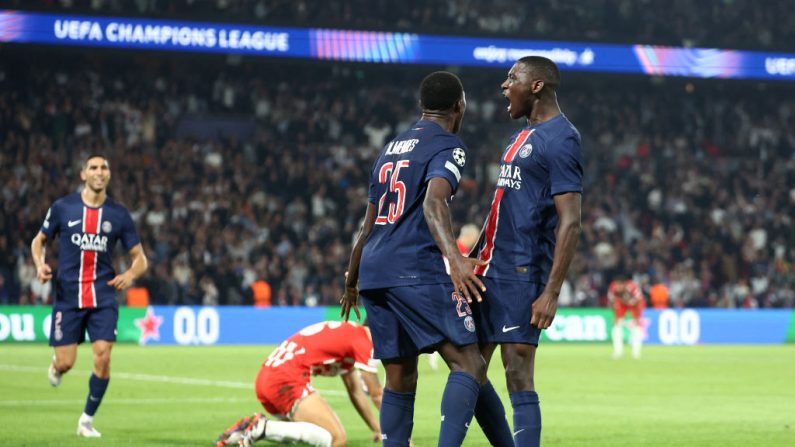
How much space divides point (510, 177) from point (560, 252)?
621 millimetres

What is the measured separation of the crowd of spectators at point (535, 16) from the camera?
32.2 m

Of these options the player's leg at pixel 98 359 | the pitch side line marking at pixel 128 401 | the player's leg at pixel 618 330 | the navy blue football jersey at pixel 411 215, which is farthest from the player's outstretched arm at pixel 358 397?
the player's leg at pixel 618 330

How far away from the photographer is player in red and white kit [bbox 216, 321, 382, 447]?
960 cm

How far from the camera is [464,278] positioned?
21.7 feet

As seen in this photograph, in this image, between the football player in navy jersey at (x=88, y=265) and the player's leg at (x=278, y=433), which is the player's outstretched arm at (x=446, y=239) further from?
the football player in navy jersey at (x=88, y=265)

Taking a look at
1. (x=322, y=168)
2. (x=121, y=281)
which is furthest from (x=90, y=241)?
(x=322, y=168)

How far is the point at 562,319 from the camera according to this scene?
3200 cm

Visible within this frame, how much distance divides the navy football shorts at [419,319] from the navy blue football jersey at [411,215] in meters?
0.06

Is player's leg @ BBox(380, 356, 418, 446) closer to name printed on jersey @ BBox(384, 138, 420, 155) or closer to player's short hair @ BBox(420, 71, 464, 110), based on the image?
name printed on jersey @ BBox(384, 138, 420, 155)

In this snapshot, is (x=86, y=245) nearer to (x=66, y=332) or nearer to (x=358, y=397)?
(x=66, y=332)

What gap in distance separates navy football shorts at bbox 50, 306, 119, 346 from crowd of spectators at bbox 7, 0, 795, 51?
767 inches

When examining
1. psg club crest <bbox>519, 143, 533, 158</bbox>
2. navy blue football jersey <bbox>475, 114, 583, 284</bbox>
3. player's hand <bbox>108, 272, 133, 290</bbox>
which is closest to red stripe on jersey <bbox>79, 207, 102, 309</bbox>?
player's hand <bbox>108, 272, 133, 290</bbox>

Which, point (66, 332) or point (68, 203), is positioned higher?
point (68, 203)

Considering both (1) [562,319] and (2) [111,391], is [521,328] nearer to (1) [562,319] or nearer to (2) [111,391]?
(2) [111,391]
